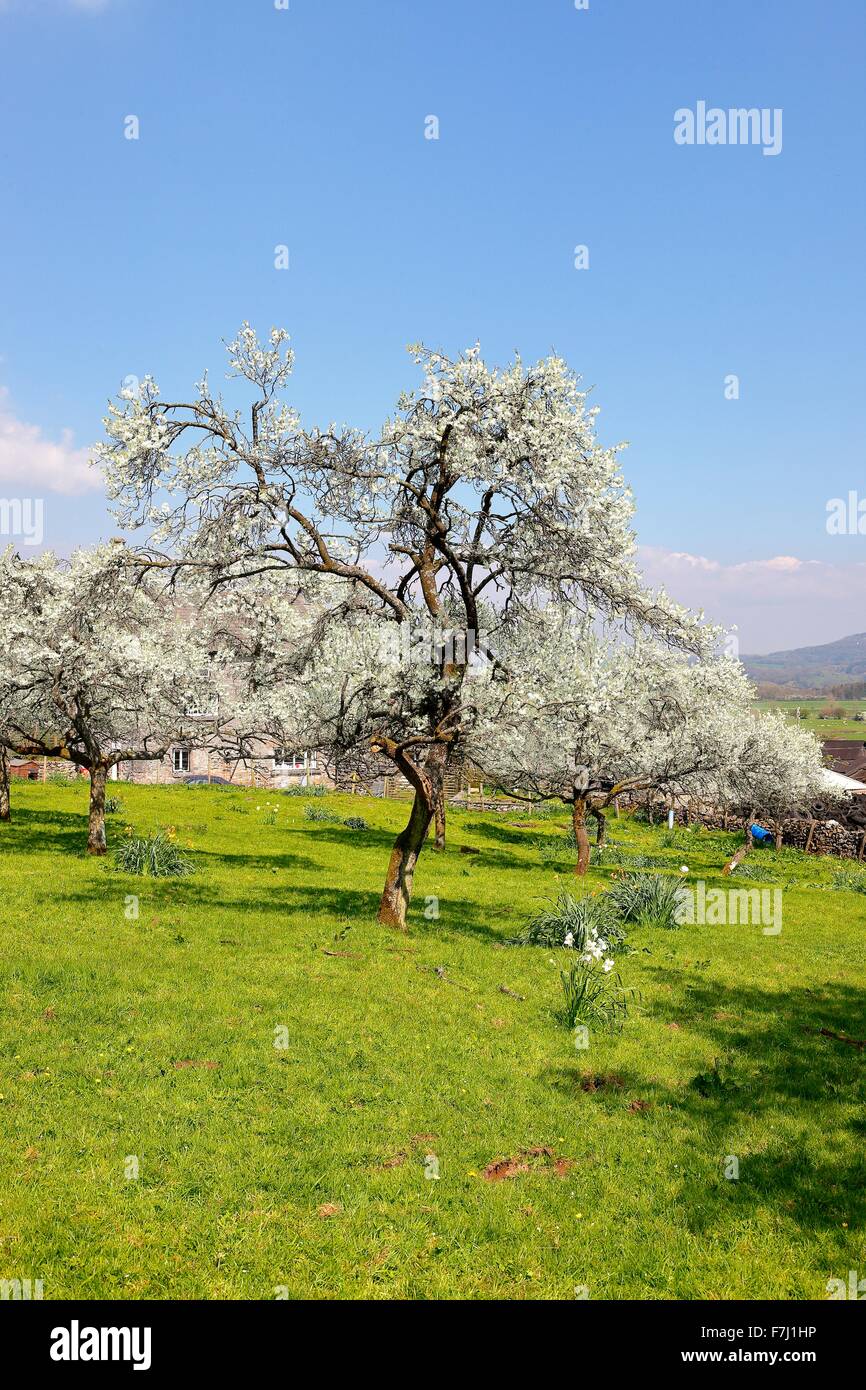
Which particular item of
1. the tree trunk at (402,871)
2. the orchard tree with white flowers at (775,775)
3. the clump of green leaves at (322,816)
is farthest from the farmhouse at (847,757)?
the tree trunk at (402,871)

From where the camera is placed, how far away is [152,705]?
24.7 meters

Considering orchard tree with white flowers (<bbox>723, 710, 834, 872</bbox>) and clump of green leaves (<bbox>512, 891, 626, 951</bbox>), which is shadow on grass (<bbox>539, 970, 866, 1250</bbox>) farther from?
orchard tree with white flowers (<bbox>723, 710, 834, 872</bbox>)

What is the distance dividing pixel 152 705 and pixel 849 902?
78.7ft

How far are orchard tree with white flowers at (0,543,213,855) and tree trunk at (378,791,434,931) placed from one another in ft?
27.0

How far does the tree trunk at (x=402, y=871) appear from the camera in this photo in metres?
17.2

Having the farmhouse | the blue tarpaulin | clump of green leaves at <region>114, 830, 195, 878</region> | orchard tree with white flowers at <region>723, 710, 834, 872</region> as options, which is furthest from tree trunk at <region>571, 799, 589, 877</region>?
the farmhouse

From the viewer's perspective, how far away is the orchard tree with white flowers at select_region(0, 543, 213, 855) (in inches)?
863

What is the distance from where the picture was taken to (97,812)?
24.6m

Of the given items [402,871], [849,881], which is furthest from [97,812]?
[849,881]

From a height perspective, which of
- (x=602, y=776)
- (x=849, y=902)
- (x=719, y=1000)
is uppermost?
(x=602, y=776)

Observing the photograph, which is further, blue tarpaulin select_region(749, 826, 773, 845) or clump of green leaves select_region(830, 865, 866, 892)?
blue tarpaulin select_region(749, 826, 773, 845)
